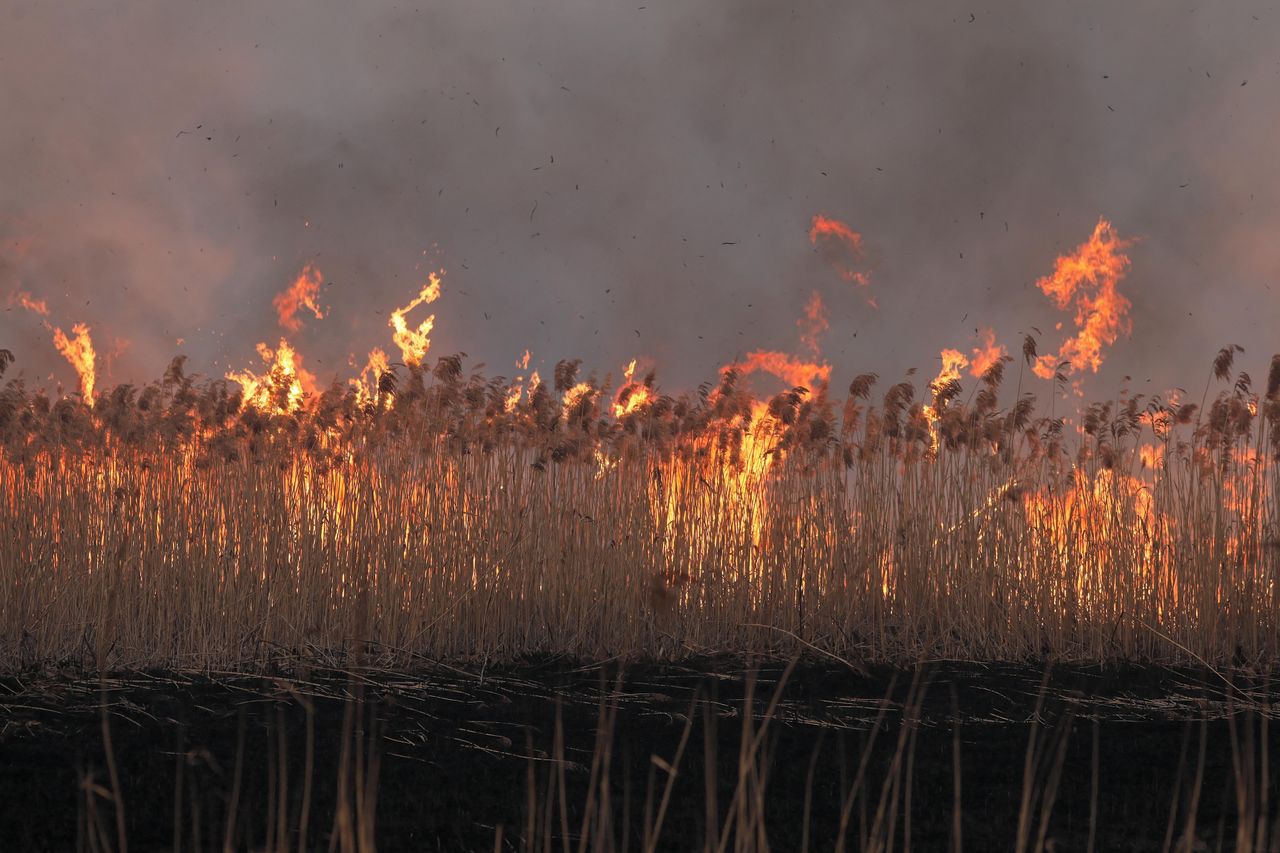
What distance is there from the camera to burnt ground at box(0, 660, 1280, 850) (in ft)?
9.62

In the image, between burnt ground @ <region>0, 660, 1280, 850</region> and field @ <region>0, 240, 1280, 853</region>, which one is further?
field @ <region>0, 240, 1280, 853</region>

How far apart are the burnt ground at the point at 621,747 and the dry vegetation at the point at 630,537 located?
40 centimetres

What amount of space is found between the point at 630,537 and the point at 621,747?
1.97 metres

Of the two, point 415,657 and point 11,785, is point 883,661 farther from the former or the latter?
point 11,785

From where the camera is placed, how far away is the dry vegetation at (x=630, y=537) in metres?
5.35

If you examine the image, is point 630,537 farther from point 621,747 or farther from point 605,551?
point 621,747

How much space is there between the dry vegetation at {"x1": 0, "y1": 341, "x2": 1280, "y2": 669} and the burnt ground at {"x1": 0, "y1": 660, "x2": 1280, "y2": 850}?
1.32 ft

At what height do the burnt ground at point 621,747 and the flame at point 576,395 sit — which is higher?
the flame at point 576,395

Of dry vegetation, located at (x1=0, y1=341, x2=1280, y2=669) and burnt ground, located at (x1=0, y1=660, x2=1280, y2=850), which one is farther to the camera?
dry vegetation, located at (x1=0, y1=341, x2=1280, y2=669)

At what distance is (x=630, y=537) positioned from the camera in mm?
5484

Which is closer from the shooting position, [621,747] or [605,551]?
[621,747]

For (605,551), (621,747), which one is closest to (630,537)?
(605,551)

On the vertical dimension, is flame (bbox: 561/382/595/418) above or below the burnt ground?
above

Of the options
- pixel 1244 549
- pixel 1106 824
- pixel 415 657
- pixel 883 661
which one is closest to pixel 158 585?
pixel 415 657
